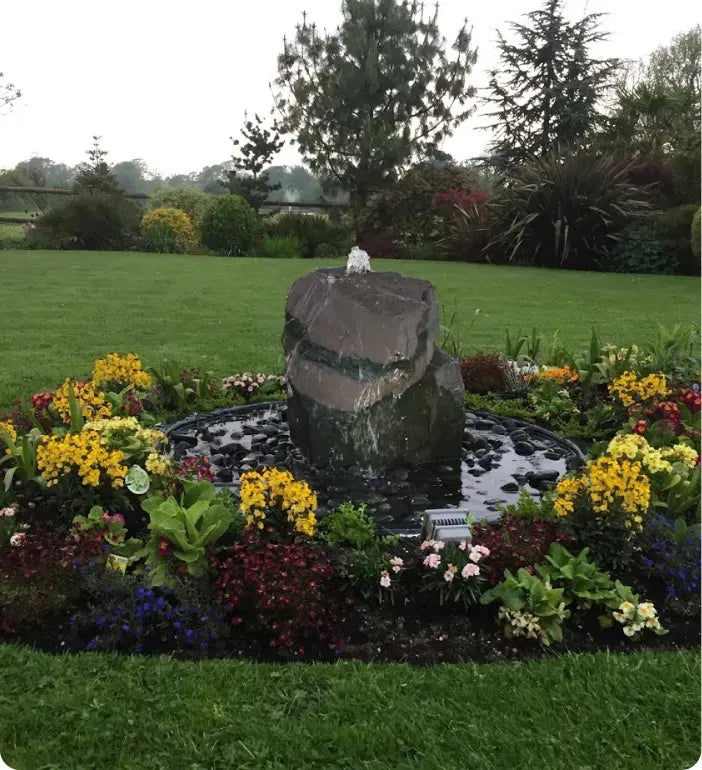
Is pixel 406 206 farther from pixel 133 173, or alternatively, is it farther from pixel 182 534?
pixel 182 534

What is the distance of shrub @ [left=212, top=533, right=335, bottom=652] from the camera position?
2.87 m

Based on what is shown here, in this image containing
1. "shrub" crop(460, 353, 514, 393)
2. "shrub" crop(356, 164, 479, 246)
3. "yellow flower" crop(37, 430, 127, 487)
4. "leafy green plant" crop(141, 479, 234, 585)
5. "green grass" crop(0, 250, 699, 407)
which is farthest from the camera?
"shrub" crop(356, 164, 479, 246)

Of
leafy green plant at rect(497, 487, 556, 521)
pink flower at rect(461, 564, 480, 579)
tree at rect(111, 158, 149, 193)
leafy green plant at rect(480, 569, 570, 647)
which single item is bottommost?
leafy green plant at rect(480, 569, 570, 647)

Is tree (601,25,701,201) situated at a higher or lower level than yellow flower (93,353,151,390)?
higher

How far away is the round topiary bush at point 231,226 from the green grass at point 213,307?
302 centimetres

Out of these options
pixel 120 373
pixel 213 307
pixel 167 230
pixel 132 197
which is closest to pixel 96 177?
pixel 132 197

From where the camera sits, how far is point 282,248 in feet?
61.8

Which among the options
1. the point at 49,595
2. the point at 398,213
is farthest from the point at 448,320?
the point at 398,213

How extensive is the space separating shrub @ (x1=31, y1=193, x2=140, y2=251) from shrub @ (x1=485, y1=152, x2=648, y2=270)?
9.45 m

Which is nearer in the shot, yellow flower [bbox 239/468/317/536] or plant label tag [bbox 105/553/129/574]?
plant label tag [bbox 105/553/129/574]

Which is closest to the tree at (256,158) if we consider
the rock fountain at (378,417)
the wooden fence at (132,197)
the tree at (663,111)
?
the wooden fence at (132,197)

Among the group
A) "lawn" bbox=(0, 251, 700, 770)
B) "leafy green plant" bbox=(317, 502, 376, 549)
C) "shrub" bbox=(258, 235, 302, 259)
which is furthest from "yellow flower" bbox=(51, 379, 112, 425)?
"shrub" bbox=(258, 235, 302, 259)

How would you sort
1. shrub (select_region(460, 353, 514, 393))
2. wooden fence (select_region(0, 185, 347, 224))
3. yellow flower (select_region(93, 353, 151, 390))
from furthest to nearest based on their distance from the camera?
1. wooden fence (select_region(0, 185, 347, 224))
2. shrub (select_region(460, 353, 514, 393))
3. yellow flower (select_region(93, 353, 151, 390))

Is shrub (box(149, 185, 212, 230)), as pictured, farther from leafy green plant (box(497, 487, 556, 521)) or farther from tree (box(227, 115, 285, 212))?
leafy green plant (box(497, 487, 556, 521))
